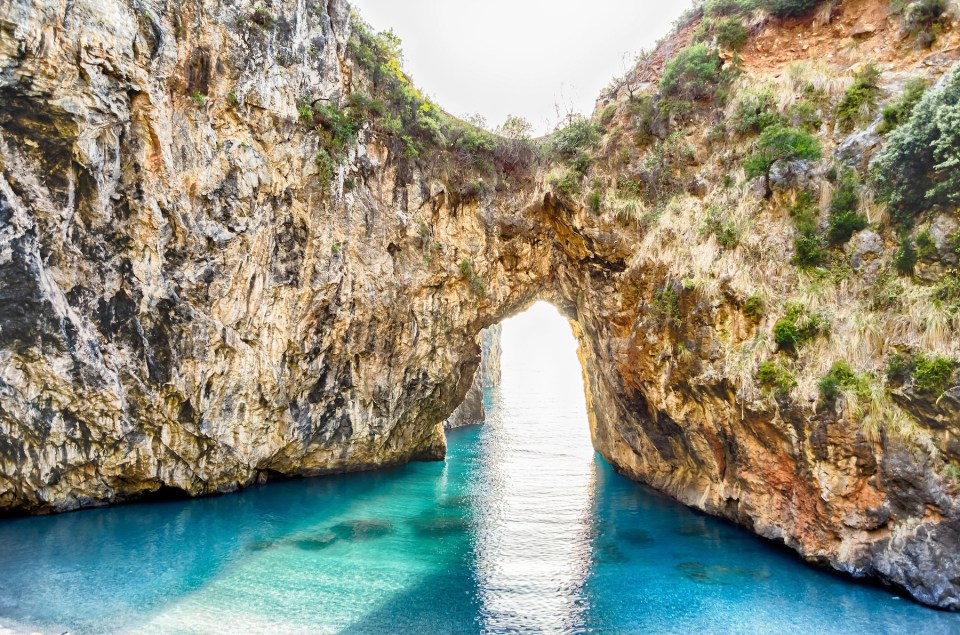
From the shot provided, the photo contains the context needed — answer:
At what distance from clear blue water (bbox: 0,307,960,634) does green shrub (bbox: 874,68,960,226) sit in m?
8.58

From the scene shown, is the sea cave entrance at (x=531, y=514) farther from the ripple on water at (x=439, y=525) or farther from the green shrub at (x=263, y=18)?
the green shrub at (x=263, y=18)

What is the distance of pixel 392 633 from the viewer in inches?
362

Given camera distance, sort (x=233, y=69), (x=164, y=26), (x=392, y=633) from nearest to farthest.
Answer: (x=392, y=633), (x=164, y=26), (x=233, y=69)

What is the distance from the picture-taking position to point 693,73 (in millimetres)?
16438

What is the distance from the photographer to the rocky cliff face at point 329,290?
1080cm

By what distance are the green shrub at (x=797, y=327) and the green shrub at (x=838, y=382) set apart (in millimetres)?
917

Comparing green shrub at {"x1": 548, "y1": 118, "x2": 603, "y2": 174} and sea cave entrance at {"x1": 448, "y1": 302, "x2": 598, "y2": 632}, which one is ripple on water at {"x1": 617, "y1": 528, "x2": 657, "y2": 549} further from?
green shrub at {"x1": 548, "y1": 118, "x2": 603, "y2": 174}

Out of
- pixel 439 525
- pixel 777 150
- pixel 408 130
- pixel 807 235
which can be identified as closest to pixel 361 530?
pixel 439 525

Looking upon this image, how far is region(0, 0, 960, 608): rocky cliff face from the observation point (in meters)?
10.8

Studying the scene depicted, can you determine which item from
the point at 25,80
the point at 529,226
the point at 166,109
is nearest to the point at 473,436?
the point at 529,226

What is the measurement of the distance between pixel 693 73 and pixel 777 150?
15.2 ft

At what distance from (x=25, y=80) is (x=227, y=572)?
38.6 feet

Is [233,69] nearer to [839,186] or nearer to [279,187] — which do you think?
[279,187]

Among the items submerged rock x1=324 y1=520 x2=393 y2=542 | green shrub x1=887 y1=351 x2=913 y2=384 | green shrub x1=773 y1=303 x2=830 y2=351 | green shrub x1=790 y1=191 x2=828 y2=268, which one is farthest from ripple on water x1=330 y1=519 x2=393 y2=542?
green shrub x1=790 y1=191 x2=828 y2=268
